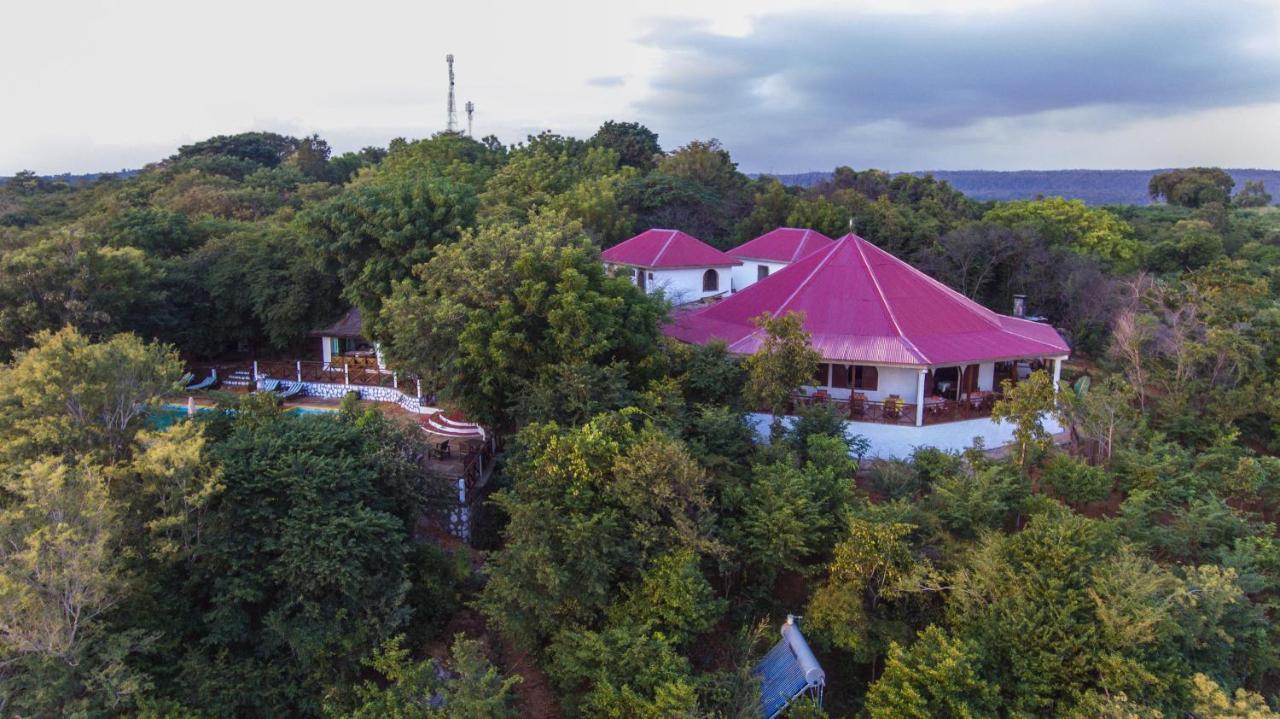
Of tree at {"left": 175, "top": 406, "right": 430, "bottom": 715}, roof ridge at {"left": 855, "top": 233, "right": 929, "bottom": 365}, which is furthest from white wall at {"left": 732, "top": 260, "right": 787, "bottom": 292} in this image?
tree at {"left": 175, "top": 406, "right": 430, "bottom": 715}

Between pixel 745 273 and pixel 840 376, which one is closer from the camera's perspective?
pixel 840 376

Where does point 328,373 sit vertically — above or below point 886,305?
below

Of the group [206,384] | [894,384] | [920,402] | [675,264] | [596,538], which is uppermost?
[675,264]

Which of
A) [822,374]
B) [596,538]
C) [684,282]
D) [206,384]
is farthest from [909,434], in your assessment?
[206,384]

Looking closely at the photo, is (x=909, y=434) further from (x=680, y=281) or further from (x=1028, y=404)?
(x=680, y=281)

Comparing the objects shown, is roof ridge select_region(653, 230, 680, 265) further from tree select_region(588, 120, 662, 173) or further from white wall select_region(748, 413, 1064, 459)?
tree select_region(588, 120, 662, 173)

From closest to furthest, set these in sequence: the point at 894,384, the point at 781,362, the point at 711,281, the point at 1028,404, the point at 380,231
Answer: the point at 1028,404, the point at 781,362, the point at 894,384, the point at 380,231, the point at 711,281
